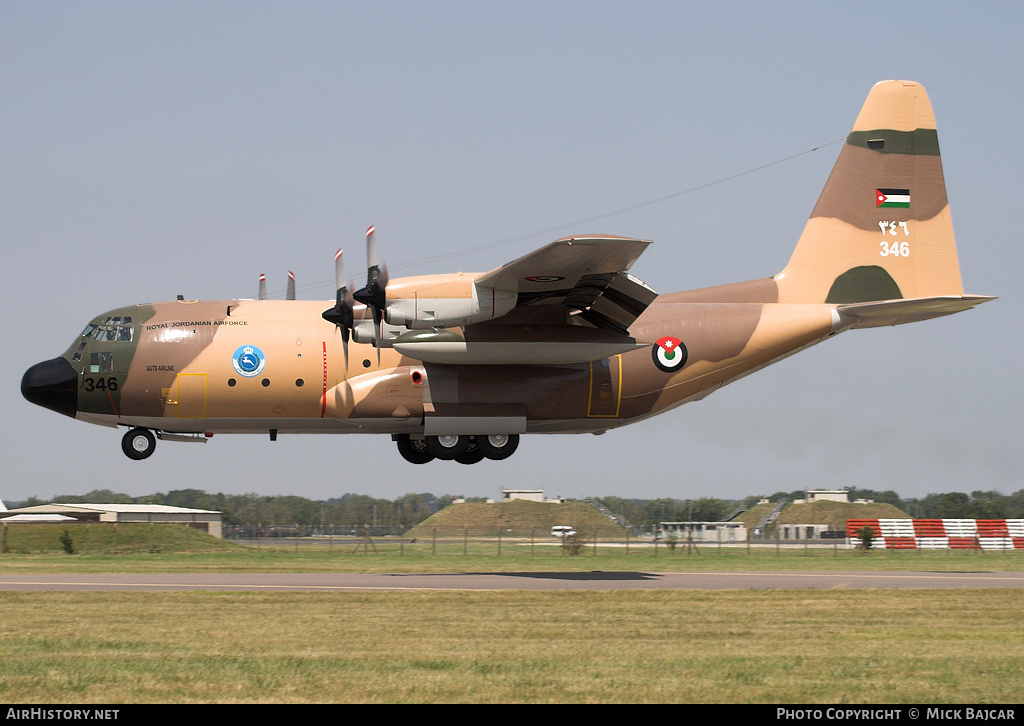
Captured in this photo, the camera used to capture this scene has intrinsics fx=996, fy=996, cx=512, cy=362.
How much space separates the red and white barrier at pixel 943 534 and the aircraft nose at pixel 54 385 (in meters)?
31.6

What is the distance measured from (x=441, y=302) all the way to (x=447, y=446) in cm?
493

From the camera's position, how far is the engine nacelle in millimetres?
23500

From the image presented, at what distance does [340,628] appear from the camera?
611 inches

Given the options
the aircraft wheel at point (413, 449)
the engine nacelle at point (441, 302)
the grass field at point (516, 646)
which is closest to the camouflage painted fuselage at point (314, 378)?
the aircraft wheel at point (413, 449)

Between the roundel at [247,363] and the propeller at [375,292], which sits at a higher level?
the propeller at [375,292]

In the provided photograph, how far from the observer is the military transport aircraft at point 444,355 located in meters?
24.0

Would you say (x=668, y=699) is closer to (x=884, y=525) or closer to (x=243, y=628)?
(x=243, y=628)

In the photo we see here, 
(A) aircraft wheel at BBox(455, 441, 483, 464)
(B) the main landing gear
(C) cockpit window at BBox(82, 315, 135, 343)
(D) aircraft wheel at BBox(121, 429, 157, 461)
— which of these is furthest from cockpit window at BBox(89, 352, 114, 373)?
(A) aircraft wheel at BBox(455, 441, 483, 464)

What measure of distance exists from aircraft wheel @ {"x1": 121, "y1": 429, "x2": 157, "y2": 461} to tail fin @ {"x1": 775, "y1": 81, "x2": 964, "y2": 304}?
716 inches

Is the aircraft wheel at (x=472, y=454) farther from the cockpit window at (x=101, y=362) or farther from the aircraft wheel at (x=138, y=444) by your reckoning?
the cockpit window at (x=101, y=362)

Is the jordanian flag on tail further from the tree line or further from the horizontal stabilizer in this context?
the tree line

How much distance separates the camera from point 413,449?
2855 cm

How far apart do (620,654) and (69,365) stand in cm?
1811

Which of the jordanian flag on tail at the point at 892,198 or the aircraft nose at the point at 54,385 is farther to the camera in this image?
the jordanian flag on tail at the point at 892,198
